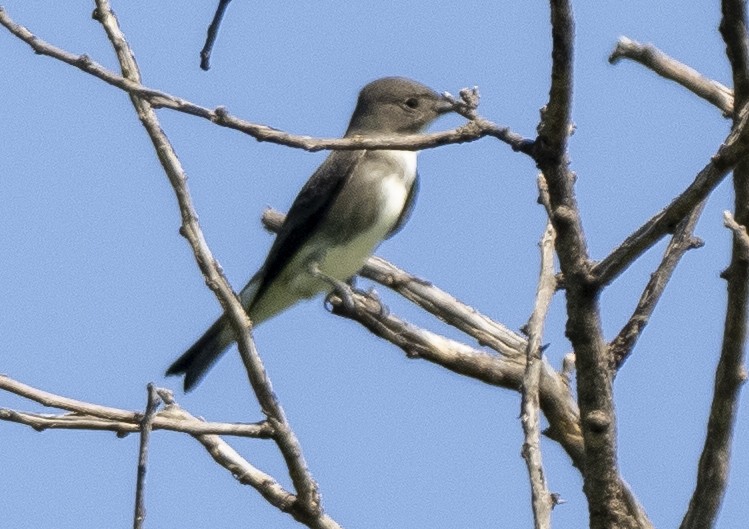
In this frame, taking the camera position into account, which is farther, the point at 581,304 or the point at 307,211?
the point at 307,211

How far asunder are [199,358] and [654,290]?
13.0 ft

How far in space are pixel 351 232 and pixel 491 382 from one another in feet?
8.68

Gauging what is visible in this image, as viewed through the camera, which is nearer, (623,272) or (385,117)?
(623,272)

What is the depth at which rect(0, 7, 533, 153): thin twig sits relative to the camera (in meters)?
2.80

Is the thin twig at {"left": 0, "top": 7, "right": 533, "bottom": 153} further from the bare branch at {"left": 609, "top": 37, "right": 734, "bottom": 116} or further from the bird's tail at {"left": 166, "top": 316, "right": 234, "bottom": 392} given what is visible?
the bird's tail at {"left": 166, "top": 316, "right": 234, "bottom": 392}

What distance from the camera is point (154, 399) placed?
270 centimetres

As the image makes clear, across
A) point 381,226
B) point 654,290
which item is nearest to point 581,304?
point 654,290

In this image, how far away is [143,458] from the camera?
244 cm

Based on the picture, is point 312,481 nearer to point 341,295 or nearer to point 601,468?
point 601,468

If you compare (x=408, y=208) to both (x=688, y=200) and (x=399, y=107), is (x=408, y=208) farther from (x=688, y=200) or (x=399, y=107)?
(x=688, y=200)

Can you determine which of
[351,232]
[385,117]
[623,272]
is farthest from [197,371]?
[623,272]

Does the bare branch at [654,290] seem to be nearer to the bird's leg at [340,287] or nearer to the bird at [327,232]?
the bird's leg at [340,287]

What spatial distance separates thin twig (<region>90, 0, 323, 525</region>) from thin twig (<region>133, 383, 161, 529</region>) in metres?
0.35

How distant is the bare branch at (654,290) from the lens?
3.34 m
